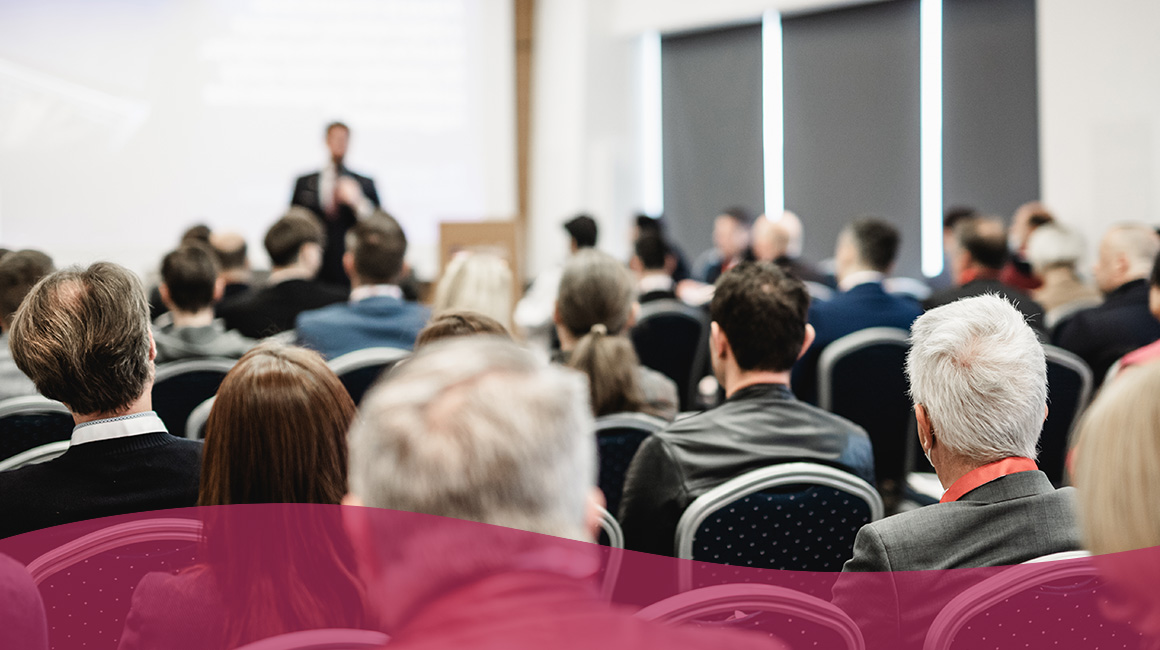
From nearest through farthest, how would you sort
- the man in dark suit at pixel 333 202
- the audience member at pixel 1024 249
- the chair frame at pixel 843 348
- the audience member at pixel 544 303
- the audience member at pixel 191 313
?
1. the chair frame at pixel 843 348
2. the audience member at pixel 191 313
3. the audience member at pixel 544 303
4. the audience member at pixel 1024 249
5. the man in dark suit at pixel 333 202

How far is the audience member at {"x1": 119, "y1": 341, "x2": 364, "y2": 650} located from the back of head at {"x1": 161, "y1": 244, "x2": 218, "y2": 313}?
1988mm

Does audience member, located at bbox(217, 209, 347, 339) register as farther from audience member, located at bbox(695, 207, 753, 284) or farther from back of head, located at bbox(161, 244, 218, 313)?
audience member, located at bbox(695, 207, 753, 284)

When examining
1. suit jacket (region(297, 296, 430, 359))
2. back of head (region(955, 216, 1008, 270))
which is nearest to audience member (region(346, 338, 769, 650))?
suit jacket (region(297, 296, 430, 359))

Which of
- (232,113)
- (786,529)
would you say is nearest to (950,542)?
(786,529)

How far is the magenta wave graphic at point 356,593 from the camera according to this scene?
1049mm

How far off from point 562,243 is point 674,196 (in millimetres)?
1250

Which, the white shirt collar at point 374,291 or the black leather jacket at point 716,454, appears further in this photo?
the white shirt collar at point 374,291

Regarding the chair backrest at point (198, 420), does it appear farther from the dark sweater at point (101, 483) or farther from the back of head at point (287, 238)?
the back of head at point (287, 238)

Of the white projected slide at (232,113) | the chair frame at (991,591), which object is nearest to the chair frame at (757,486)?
the chair frame at (991,591)

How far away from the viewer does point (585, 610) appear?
2.49 ft

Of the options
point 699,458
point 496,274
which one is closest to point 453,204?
→ point 496,274

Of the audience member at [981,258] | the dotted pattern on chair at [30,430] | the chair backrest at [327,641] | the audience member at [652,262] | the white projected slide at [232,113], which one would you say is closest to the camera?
the chair backrest at [327,641]

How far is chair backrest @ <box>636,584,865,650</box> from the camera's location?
1082mm

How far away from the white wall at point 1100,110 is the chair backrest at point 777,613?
6.49 meters
